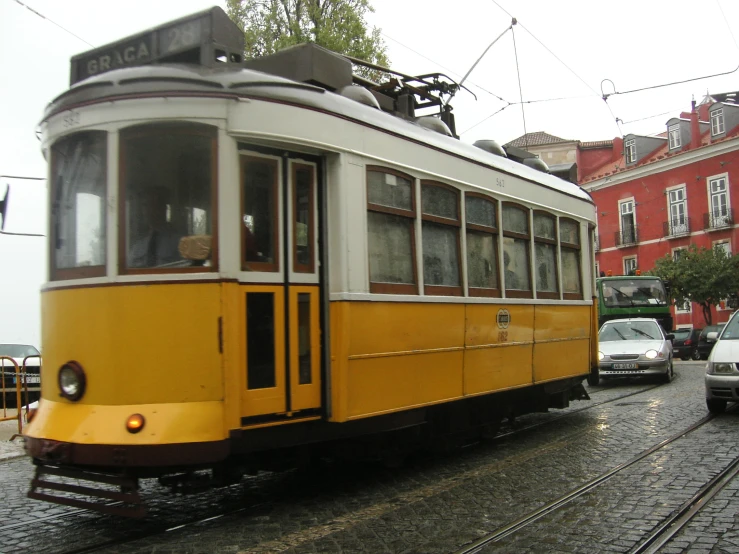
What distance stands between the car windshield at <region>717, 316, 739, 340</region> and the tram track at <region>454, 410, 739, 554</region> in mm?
3844

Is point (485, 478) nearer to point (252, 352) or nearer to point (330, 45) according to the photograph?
point (252, 352)

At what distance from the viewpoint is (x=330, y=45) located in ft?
70.8

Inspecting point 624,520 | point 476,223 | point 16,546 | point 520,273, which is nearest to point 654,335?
point 520,273

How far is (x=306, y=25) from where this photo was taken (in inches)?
912

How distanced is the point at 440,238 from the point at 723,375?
528 cm

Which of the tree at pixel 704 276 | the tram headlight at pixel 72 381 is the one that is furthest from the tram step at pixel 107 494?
the tree at pixel 704 276

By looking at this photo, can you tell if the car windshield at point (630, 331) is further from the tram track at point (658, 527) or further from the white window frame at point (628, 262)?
the white window frame at point (628, 262)

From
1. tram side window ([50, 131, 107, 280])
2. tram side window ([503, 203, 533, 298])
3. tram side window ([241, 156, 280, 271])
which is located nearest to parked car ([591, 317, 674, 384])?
tram side window ([503, 203, 533, 298])

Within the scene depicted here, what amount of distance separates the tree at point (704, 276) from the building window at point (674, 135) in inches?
311

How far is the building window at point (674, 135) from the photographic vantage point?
42706 mm

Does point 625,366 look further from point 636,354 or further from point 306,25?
point 306,25

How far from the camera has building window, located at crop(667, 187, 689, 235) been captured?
41312 millimetres

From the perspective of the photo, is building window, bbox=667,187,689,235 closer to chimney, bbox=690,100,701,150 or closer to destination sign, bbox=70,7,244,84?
chimney, bbox=690,100,701,150

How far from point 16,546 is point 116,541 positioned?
65 cm
